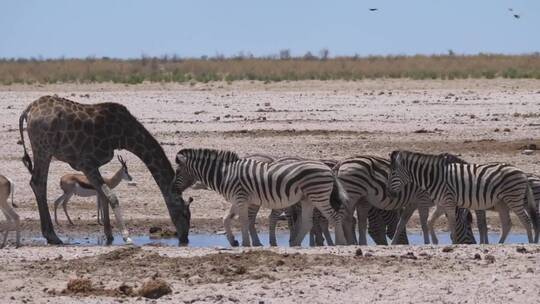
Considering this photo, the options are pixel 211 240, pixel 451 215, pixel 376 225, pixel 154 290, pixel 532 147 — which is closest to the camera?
pixel 154 290

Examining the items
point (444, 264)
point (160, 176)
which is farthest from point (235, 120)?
point (444, 264)

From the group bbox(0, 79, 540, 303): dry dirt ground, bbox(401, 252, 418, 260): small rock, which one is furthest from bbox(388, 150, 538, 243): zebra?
bbox(401, 252, 418, 260): small rock

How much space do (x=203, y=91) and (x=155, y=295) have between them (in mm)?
25756

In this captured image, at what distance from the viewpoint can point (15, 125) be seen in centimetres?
2711

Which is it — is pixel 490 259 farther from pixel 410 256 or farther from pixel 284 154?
pixel 284 154

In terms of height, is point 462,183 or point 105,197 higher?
point 462,183

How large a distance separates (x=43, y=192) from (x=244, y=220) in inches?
107

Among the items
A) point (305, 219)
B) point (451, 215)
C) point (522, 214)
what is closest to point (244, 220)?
point (305, 219)

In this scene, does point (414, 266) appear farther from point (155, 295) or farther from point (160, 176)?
point (160, 176)

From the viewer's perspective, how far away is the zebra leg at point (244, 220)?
1500 cm

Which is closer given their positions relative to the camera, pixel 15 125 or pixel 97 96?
pixel 15 125

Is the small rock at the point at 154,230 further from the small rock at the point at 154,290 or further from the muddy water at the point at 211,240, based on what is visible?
the small rock at the point at 154,290

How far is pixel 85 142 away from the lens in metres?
16.2

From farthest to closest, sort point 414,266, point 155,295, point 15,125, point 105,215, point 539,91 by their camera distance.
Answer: point 539,91 → point 15,125 → point 105,215 → point 414,266 → point 155,295
